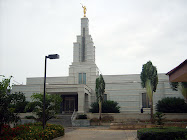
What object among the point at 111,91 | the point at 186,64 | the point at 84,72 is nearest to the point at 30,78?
the point at 84,72

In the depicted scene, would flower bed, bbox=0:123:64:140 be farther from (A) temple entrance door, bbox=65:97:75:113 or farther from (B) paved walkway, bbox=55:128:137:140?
(A) temple entrance door, bbox=65:97:75:113

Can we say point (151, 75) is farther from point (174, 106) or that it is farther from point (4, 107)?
point (4, 107)

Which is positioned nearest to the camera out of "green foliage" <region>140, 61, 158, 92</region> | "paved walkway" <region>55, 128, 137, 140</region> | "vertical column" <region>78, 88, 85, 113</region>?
"paved walkway" <region>55, 128, 137, 140</region>

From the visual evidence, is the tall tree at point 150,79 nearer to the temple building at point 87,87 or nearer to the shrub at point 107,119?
the shrub at point 107,119

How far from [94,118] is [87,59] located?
15.1 m

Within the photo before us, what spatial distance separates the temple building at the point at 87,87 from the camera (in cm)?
3275

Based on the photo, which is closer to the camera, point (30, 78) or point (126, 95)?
point (126, 95)

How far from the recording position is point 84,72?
40.6 metres

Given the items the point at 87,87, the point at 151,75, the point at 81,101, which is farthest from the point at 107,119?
the point at 151,75

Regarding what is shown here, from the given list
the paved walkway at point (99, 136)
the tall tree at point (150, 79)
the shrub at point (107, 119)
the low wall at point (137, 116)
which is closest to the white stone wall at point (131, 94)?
the low wall at point (137, 116)

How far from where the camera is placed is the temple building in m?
32.8

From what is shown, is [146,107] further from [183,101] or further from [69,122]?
[69,122]

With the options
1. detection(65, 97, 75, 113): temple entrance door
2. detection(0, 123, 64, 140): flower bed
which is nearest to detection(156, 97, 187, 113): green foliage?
detection(65, 97, 75, 113): temple entrance door

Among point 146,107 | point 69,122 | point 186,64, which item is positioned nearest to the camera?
point 186,64
